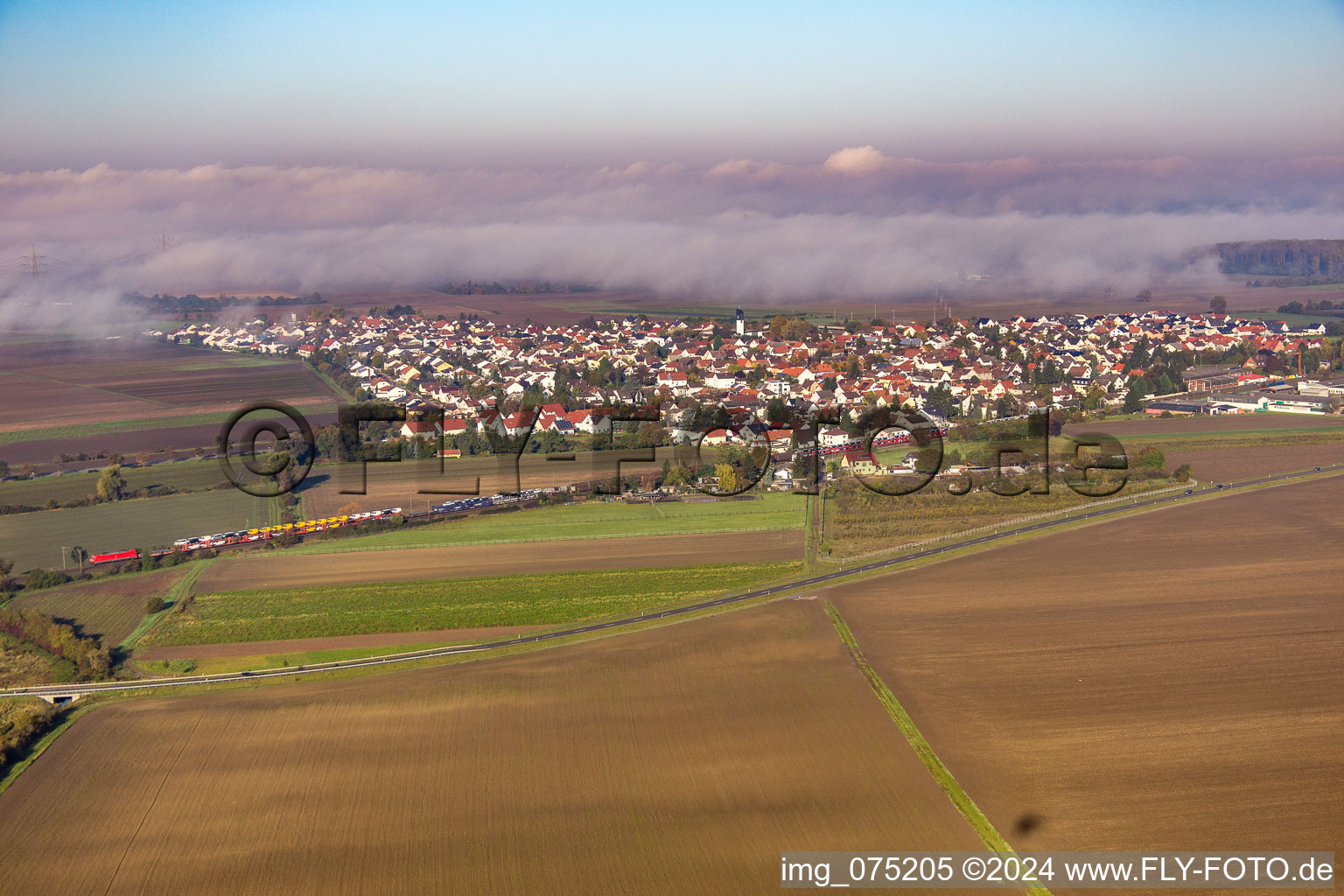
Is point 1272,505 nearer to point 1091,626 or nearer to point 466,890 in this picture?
point 1091,626

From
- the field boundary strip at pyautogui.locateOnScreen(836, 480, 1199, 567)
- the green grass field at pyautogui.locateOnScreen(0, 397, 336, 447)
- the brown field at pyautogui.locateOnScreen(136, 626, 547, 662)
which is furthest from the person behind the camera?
the green grass field at pyautogui.locateOnScreen(0, 397, 336, 447)

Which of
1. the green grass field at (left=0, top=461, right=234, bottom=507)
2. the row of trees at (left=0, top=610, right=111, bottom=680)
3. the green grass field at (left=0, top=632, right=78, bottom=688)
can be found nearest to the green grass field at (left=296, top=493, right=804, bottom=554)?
the row of trees at (left=0, top=610, right=111, bottom=680)

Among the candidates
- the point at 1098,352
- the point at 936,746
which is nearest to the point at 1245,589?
the point at 936,746

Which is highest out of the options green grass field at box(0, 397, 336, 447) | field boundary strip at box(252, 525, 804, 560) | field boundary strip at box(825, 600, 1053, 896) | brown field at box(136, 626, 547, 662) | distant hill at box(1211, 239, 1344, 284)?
distant hill at box(1211, 239, 1344, 284)

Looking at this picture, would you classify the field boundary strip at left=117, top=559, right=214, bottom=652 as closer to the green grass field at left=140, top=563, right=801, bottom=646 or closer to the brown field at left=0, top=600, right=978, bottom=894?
the green grass field at left=140, top=563, right=801, bottom=646

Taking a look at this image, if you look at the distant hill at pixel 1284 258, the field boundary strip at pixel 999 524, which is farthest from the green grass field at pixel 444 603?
the distant hill at pixel 1284 258

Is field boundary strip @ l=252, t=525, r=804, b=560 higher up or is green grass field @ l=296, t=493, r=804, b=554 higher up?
green grass field @ l=296, t=493, r=804, b=554
